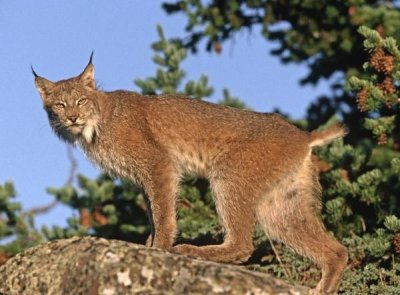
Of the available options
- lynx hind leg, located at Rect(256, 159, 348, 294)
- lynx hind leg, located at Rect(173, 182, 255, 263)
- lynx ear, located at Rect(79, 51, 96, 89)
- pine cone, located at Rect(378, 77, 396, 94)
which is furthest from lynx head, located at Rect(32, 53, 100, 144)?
pine cone, located at Rect(378, 77, 396, 94)

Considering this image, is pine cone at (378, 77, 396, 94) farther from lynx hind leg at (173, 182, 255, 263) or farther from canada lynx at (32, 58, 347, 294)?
lynx hind leg at (173, 182, 255, 263)

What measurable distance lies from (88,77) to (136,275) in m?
3.75

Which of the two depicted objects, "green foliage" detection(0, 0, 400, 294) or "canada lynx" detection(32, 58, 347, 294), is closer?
"canada lynx" detection(32, 58, 347, 294)

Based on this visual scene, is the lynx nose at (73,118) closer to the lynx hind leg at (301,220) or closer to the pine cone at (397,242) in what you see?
the lynx hind leg at (301,220)

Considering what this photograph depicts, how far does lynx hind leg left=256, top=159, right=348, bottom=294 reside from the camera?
7410 mm

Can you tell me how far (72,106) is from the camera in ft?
27.0

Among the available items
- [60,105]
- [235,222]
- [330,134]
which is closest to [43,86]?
[60,105]

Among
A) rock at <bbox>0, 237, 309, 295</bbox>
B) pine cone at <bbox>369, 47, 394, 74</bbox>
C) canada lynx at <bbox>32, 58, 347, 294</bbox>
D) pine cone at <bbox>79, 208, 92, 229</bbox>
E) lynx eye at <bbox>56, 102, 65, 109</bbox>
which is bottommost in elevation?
rock at <bbox>0, 237, 309, 295</bbox>

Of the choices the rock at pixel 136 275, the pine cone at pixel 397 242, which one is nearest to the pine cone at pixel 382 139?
the pine cone at pixel 397 242

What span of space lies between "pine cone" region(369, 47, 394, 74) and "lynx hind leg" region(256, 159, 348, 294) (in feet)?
6.30

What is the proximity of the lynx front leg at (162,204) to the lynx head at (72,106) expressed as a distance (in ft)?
2.82

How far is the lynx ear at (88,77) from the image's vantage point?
8613mm

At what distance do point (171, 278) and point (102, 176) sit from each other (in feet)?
19.6

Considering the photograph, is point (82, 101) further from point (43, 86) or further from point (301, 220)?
point (301, 220)
